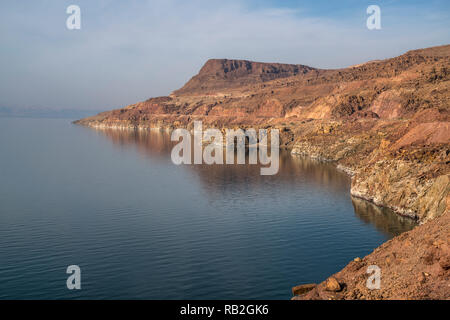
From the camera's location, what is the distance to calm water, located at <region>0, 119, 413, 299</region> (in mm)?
27516

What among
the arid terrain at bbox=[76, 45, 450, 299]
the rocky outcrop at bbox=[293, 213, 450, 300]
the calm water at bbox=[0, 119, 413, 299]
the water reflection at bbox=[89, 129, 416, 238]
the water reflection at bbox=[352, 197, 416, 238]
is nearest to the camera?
the rocky outcrop at bbox=[293, 213, 450, 300]

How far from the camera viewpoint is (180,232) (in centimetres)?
3875

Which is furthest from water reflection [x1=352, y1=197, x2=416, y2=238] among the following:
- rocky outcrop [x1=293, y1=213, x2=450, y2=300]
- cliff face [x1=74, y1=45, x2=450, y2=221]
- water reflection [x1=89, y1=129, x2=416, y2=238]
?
rocky outcrop [x1=293, y1=213, x2=450, y2=300]

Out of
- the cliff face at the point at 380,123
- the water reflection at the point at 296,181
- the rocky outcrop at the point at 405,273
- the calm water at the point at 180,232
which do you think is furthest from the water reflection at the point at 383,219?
the rocky outcrop at the point at 405,273

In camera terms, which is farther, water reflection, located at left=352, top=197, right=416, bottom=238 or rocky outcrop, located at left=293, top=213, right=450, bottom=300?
water reflection, located at left=352, top=197, right=416, bottom=238

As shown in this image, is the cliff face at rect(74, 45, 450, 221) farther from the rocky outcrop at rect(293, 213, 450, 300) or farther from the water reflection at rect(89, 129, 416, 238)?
the rocky outcrop at rect(293, 213, 450, 300)

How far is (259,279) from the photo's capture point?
1102 inches

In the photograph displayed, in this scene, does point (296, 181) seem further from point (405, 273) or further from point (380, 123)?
point (405, 273)

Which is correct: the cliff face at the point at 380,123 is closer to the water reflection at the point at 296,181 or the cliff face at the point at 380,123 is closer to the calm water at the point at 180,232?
the water reflection at the point at 296,181

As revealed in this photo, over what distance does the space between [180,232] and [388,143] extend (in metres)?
34.6

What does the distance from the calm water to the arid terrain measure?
390cm

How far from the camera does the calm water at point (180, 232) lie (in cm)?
2752

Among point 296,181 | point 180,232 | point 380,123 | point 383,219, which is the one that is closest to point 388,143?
point 296,181
